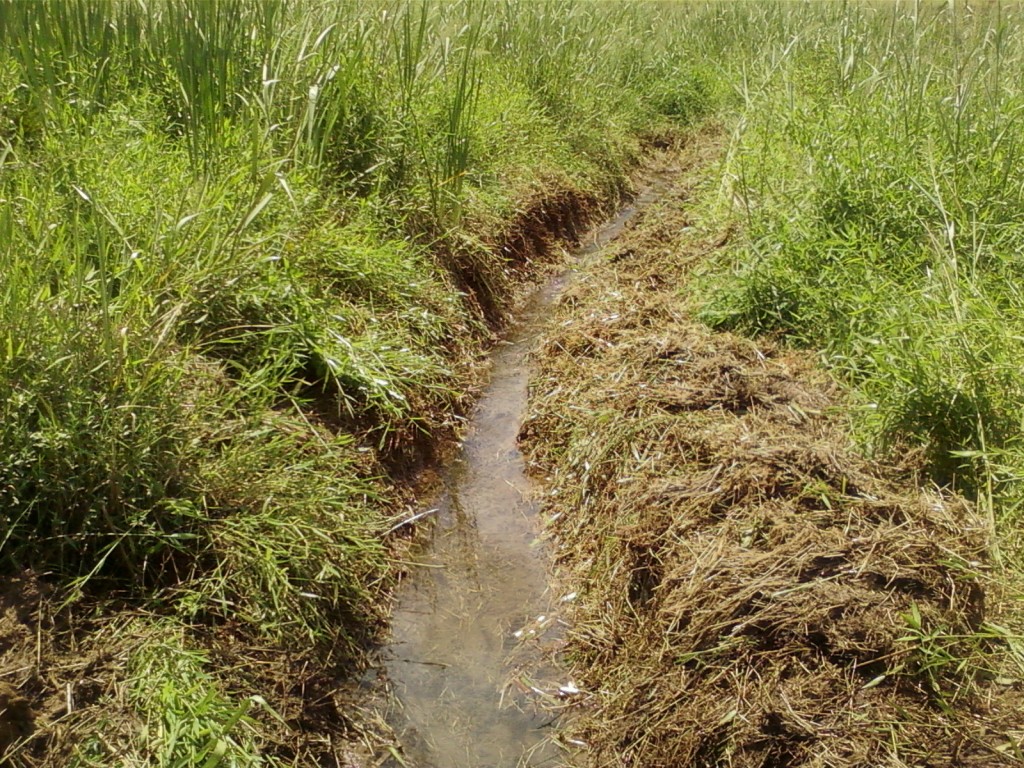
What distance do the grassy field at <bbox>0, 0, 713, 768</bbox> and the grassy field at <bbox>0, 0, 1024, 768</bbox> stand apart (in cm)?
1

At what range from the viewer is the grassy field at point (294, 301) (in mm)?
2693

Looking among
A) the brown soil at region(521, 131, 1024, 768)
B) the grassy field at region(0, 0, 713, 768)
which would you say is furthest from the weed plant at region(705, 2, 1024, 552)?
the grassy field at region(0, 0, 713, 768)

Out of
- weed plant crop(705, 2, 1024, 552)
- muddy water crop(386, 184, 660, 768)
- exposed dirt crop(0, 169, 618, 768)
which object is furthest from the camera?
weed plant crop(705, 2, 1024, 552)

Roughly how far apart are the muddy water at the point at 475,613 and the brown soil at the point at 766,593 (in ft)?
0.51

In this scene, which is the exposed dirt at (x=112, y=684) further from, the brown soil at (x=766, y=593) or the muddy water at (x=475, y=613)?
the brown soil at (x=766, y=593)

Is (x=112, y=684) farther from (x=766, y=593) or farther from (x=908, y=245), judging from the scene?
(x=908, y=245)

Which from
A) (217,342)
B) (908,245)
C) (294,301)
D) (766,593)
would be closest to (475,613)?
(766,593)

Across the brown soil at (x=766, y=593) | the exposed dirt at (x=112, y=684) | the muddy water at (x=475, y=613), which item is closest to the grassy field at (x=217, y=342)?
the exposed dirt at (x=112, y=684)

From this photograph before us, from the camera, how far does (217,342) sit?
341cm

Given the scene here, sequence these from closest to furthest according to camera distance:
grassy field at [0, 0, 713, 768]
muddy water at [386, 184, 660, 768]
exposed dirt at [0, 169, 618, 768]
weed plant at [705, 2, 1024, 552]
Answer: exposed dirt at [0, 169, 618, 768]
grassy field at [0, 0, 713, 768]
muddy water at [386, 184, 660, 768]
weed plant at [705, 2, 1024, 552]

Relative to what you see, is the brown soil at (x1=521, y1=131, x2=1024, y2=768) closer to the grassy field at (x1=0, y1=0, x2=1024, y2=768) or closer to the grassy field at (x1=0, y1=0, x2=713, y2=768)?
the grassy field at (x1=0, y1=0, x2=1024, y2=768)

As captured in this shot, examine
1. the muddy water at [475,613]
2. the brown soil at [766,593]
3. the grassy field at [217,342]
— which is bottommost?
the muddy water at [475,613]

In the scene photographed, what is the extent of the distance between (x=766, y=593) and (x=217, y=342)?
77.0 inches

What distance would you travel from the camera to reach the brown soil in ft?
8.79
